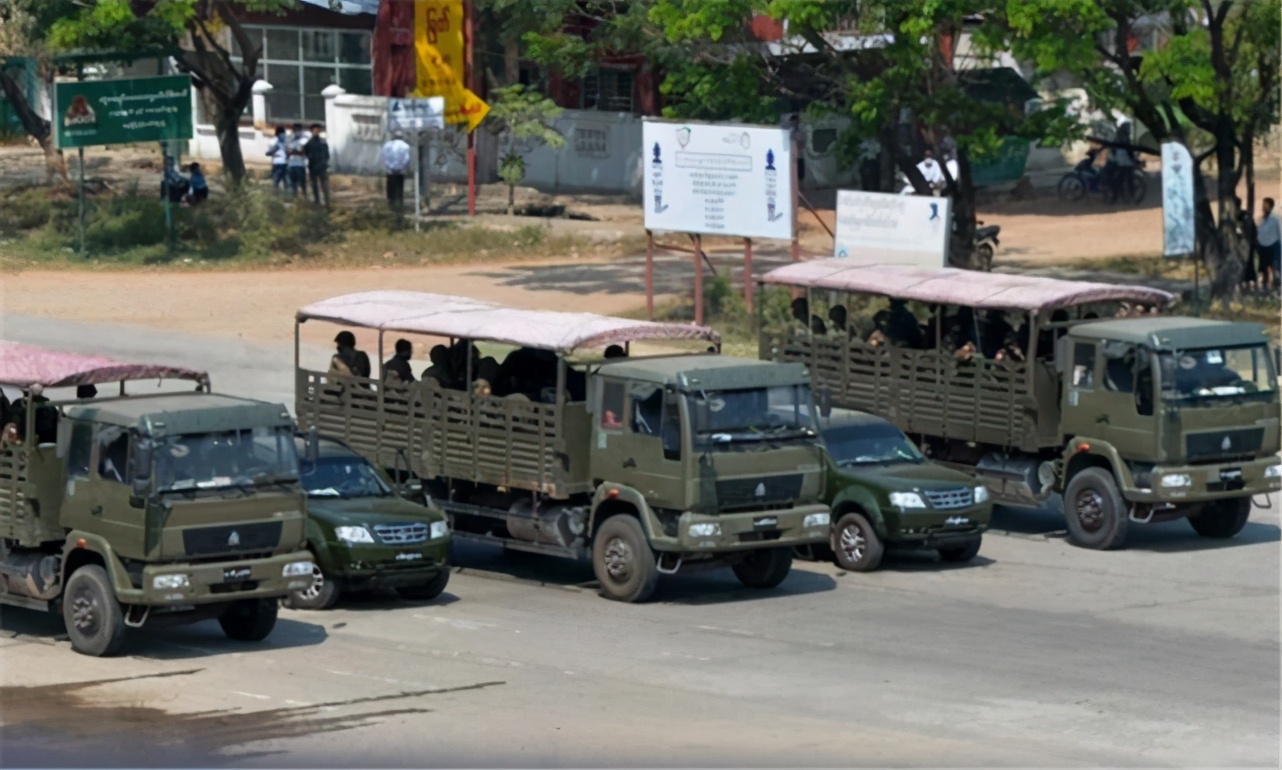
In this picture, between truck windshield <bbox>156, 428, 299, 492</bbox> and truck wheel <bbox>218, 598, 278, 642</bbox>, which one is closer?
truck windshield <bbox>156, 428, 299, 492</bbox>

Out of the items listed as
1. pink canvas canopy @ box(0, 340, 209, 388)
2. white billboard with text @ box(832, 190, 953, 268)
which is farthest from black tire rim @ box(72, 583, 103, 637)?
white billboard with text @ box(832, 190, 953, 268)

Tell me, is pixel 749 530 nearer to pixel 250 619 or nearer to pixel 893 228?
pixel 250 619

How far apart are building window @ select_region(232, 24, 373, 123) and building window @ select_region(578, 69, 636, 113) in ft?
20.1

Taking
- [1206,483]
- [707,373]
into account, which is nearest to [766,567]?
[707,373]

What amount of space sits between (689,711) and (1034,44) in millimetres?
18796

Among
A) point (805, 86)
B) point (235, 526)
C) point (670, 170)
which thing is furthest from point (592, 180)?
point (235, 526)

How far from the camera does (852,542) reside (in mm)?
19953

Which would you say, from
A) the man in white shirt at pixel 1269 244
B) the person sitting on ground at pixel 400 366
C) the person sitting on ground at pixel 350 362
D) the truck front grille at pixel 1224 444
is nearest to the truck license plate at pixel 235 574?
the person sitting on ground at pixel 400 366

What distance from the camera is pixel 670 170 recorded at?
1229 inches

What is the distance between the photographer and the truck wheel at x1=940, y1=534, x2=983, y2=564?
20219 mm

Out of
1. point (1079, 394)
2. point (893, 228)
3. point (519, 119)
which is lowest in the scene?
point (1079, 394)

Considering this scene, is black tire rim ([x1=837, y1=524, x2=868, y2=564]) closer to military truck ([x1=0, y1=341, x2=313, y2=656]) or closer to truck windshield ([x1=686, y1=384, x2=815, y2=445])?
truck windshield ([x1=686, y1=384, x2=815, y2=445])

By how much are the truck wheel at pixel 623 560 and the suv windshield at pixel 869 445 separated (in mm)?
2821

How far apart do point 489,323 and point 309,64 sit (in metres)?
34.6
